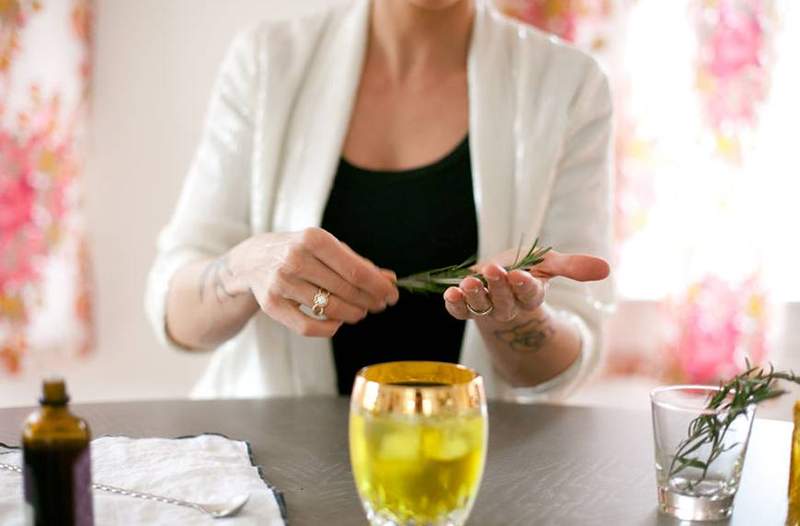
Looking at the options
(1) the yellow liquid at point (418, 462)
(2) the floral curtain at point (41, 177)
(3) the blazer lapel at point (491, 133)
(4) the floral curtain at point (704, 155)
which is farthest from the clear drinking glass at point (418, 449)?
(4) the floral curtain at point (704, 155)

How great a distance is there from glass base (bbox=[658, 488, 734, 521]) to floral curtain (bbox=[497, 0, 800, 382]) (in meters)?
1.54

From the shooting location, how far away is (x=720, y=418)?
84cm

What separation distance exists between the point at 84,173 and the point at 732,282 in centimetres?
160

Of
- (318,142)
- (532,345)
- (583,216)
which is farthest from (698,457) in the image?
(318,142)

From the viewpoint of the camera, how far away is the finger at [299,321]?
1.10 meters

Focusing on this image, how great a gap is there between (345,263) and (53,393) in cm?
42

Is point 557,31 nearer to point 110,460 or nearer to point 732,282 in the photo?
point 732,282

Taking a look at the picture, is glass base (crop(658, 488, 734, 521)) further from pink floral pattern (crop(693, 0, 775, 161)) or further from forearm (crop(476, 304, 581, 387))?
pink floral pattern (crop(693, 0, 775, 161))

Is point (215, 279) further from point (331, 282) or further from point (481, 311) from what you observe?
point (481, 311)

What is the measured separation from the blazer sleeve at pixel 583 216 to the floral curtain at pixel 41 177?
3.85 feet

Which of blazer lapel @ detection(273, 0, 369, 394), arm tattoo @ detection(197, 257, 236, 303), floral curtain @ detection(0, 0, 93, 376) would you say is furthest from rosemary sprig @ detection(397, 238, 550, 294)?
floral curtain @ detection(0, 0, 93, 376)

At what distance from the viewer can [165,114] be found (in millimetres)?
2412

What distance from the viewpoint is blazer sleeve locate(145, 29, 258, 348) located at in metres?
1.50

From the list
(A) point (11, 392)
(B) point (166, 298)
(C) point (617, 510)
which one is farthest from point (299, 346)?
(A) point (11, 392)
